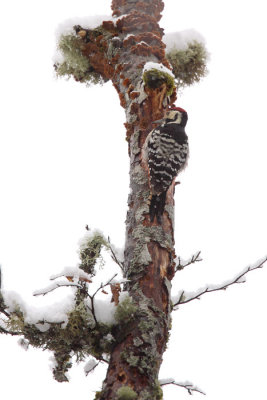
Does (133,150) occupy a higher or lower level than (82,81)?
lower

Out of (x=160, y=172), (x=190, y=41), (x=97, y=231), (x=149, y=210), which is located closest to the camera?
(x=97, y=231)

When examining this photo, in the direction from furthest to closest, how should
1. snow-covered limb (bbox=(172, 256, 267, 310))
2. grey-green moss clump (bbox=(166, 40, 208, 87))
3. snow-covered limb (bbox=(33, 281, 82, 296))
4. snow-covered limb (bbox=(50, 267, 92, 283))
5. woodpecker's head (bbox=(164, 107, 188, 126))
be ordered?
grey-green moss clump (bbox=(166, 40, 208, 87))
woodpecker's head (bbox=(164, 107, 188, 126))
snow-covered limb (bbox=(172, 256, 267, 310))
snow-covered limb (bbox=(50, 267, 92, 283))
snow-covered limb (bbox=(33, 281, 82, 296))

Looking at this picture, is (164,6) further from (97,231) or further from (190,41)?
(97,231)

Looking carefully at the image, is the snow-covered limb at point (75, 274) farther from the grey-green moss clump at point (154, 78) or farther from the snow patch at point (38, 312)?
the grey-green moss clump at point (154, 78)

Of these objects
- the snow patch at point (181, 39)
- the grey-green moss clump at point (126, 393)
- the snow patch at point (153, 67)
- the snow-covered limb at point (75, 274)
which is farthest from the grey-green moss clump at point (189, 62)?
the grey-green moss clump at point (126, 393)

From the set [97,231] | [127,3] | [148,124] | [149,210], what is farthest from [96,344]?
[127,3]

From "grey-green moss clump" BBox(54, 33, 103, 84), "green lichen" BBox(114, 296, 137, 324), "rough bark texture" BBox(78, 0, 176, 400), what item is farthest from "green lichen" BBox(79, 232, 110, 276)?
"grey-green moss clump" BBox(54, 33, 103, 84)

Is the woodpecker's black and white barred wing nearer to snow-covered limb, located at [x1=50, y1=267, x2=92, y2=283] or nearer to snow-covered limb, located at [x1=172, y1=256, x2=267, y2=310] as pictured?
snow-covered limb, located at [x1=172, y1=256, x2=267, y2=310]

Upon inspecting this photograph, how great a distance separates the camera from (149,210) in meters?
2.68

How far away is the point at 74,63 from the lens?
4102mm

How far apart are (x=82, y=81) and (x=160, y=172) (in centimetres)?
183

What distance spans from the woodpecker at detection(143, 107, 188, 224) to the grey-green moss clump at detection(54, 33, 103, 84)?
1.06 m

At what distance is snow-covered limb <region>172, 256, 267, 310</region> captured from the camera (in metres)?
2.61

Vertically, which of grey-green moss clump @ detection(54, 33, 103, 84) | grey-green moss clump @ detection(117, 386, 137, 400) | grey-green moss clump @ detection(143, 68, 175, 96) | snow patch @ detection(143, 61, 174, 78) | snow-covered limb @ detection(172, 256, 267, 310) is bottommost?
grey-green moss clump @ detection(117, 386, 137, 400)
